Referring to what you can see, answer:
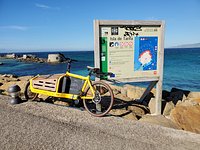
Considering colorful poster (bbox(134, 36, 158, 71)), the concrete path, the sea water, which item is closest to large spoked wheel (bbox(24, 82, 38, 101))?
the concrete path

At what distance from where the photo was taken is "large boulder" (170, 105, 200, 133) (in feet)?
16.3

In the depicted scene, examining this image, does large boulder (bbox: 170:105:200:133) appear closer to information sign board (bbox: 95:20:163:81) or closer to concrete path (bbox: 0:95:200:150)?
concrete path (bbox: 0:95:200:150)

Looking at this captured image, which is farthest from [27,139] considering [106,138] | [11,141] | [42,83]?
[42,83]

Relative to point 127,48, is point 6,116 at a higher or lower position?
lower

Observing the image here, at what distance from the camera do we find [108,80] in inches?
235

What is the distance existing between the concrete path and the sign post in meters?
1.58

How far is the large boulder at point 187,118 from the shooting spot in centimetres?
497

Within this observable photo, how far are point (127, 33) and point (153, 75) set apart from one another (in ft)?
4.78

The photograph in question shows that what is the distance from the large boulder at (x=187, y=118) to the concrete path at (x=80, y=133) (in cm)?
74

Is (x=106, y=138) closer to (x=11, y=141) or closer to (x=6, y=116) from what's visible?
(x=11, y=141)

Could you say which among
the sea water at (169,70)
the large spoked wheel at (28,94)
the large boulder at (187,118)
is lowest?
the sea water at (169,70)

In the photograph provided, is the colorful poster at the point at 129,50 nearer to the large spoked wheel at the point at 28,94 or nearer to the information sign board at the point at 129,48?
the information sign board at the point at 129,48

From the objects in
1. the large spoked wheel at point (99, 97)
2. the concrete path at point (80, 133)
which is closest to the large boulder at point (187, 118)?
the concrete path at point (80, 133)

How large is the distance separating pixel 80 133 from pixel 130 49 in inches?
114
